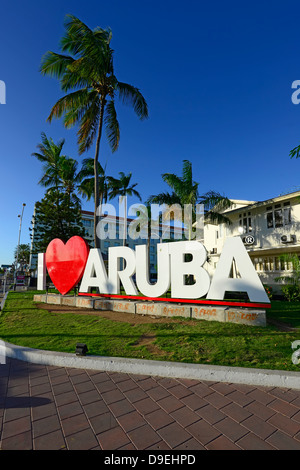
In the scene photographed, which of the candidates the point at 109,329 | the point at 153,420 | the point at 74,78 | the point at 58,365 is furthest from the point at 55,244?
the point at 153,420

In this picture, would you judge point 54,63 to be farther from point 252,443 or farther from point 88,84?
point 252,443

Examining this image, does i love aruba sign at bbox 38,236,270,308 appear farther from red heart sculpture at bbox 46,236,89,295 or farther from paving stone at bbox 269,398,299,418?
paving stone at bbox 269,398,299,418

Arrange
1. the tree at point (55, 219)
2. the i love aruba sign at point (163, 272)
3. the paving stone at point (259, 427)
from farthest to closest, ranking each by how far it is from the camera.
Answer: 1. the tree at point (55, 219)
2. the i love aruba sign at point (163, 272)
3. the paving stone at point (259, 427)

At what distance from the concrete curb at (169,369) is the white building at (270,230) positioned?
1452cm

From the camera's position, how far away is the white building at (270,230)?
17.0m

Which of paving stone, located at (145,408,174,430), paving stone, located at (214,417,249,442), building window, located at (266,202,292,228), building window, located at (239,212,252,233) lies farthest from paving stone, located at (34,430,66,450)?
building window, located at (239,212,252,233)

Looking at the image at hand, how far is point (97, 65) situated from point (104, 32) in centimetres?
244

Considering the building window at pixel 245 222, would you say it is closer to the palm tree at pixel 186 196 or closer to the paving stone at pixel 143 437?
the palm tree at pixel 186 196

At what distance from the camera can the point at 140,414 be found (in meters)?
3.15

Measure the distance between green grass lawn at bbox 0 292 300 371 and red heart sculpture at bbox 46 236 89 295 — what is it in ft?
10.2

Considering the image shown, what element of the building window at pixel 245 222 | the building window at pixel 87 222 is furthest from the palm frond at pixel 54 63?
the building window at pixel 87 222

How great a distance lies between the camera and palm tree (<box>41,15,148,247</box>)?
13.1 metres
